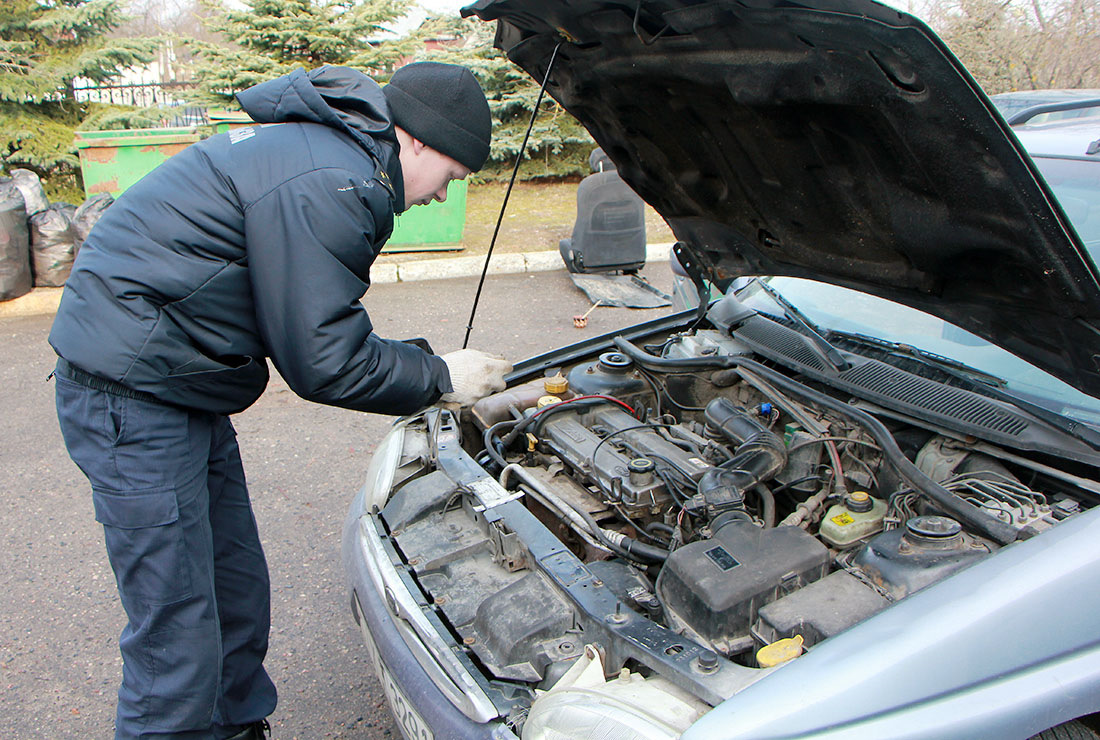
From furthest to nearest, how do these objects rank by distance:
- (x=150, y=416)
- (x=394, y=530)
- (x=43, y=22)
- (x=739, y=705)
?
(x=43, y=22) < (x=394, y=530) < (x=150, y=416) < (x=739, y=705)

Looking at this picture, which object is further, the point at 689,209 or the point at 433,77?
the point at 689,209

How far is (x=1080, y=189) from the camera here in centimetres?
249

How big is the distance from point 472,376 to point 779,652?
125cm

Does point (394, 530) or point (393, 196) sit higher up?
point (393, 196)

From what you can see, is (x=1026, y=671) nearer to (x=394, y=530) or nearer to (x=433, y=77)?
(x=394, y=530)

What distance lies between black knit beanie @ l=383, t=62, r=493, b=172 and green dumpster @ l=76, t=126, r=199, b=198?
6625 mm

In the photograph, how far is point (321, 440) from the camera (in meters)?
4.34

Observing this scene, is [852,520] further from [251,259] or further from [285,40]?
[285,40]

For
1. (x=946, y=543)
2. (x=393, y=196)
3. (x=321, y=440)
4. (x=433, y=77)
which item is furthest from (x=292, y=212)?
(x=321, y=440)

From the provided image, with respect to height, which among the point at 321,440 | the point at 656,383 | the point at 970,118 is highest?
the point at 970,118

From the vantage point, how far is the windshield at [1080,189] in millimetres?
2375

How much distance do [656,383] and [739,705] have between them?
65.7 inches

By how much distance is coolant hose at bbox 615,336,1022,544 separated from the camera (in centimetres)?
183

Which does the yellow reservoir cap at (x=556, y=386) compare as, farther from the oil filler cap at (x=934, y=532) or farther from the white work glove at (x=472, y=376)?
the oil filler cap at (x=934, y=532)
